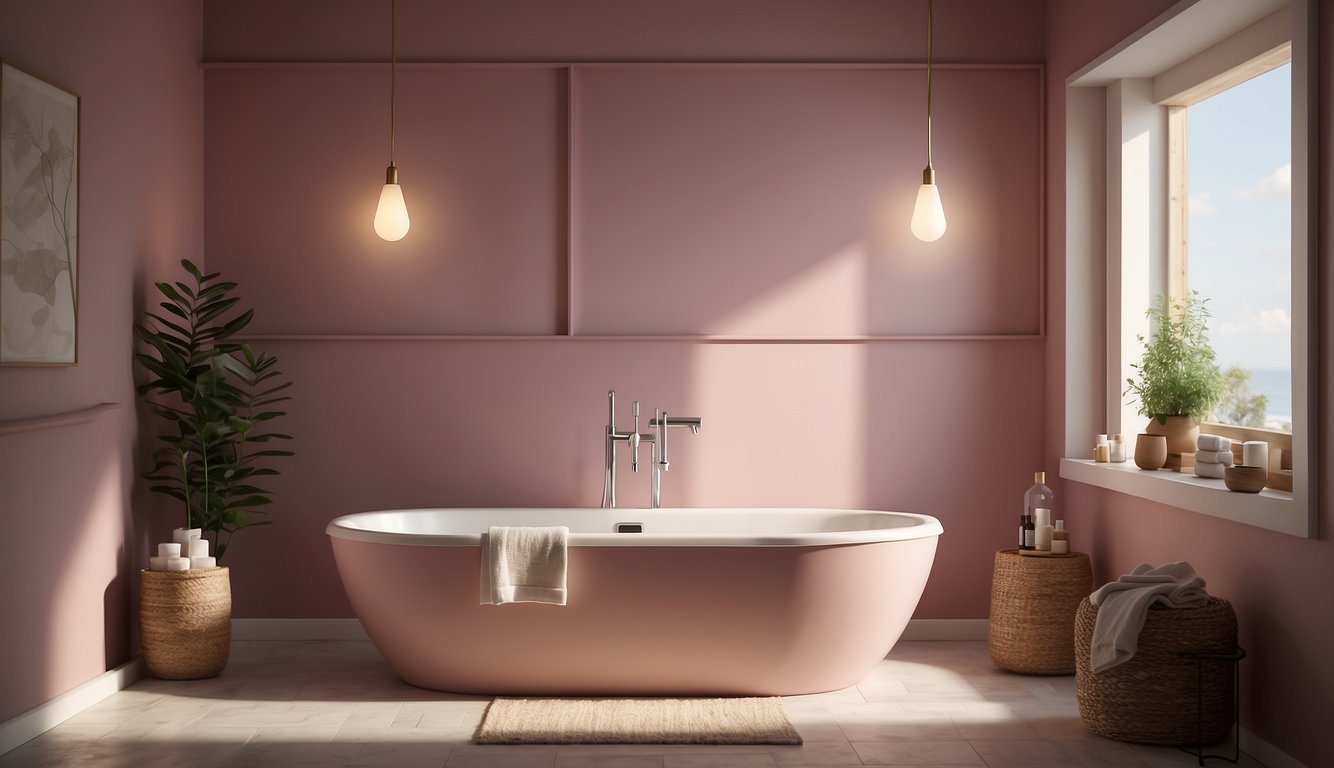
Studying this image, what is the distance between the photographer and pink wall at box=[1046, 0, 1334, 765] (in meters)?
2.85

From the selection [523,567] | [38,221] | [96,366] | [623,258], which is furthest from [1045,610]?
[38,221]

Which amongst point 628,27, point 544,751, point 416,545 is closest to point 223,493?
point 416,545

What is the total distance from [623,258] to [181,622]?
2.06 meters

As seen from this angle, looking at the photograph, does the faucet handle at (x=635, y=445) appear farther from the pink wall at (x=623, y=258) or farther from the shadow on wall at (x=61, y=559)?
the shadow on wall at (x=61, y=559)

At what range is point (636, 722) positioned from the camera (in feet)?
11.0

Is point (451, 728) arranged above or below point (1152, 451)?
below

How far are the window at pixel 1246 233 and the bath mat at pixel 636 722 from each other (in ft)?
5.69

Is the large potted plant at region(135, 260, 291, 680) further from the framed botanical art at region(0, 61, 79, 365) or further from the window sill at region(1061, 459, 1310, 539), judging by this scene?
the window sill at region(1061, 459, 1310, 539)

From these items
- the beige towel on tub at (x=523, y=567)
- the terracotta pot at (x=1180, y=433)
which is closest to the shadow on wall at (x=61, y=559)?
the beige towel on tub at (x=523, y=567)

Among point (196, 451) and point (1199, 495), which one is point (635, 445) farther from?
point (1199, 495)

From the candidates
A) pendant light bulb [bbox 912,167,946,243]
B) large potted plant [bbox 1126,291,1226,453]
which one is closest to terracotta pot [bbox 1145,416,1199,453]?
large potted plant [bbox 1126,291,1226,453]

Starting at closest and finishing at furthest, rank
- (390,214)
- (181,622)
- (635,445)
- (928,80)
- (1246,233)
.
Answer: (1246,233) < (181,622) < (390,214) < (635,445) < (928,80)

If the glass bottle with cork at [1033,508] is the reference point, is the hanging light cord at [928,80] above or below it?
above

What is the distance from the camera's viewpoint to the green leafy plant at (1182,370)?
3.72 metres
